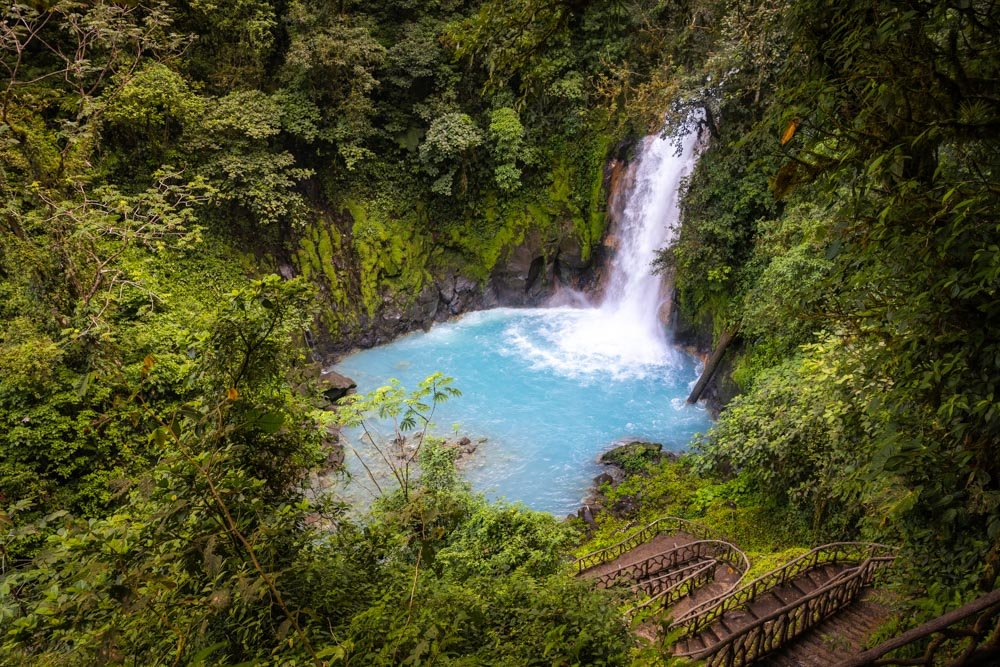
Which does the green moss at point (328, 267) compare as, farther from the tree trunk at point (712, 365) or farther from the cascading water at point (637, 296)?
the tree trunk at point (712, 365)

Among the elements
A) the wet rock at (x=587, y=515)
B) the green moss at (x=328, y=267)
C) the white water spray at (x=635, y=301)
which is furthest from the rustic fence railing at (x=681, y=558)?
the green moss at (x=328, y=267)

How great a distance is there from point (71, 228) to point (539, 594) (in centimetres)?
801

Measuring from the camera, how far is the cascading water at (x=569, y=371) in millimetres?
12305

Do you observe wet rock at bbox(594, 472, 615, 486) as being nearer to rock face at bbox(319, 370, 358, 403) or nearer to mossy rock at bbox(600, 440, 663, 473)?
mossy rock at bbox(600, 440, 663, 473)

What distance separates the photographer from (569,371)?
15.5m

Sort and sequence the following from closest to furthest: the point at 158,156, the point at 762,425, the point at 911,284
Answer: the point at 911,284
the point at 762,425
the point at 158,156

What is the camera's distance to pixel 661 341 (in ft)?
52.5

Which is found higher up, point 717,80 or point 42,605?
point 717,80

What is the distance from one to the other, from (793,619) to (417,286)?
1432 cm

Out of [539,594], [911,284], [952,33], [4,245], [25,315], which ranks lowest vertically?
[539,594]

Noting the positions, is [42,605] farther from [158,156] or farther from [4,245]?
[158,156]

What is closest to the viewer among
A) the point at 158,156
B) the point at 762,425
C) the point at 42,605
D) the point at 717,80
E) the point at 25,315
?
the point at 42,605

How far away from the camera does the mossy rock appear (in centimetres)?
1158

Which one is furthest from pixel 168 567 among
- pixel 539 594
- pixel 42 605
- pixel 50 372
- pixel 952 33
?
pixel 50 372
